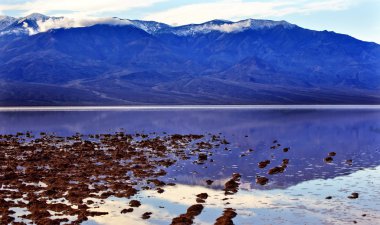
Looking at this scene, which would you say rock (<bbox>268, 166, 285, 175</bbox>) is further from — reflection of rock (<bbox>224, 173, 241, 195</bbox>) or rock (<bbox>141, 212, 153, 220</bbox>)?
rock (<bbox>141, 212, 153, 220</bbox>)

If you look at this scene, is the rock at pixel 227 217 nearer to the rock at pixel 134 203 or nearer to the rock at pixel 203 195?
the rock at pixel 203 195

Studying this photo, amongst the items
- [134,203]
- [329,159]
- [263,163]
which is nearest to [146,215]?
[134,203]

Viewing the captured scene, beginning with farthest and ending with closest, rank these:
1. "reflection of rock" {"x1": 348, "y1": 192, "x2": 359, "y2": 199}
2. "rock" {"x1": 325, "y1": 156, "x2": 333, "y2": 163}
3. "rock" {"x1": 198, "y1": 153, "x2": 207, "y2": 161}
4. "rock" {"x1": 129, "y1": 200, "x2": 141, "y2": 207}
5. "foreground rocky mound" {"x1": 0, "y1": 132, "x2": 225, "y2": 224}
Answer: "rock" {"x1": 198, "y1": 153, "x2": 207, "y2": 161} → "rock" {"x1": 325, "y1": 156, "x2": 333, "y2": 163} → "reflection of rock" {"x1": 348, "y1": 192, "x2": 359, "y2": 199} → "rock" {"x1": 129, "y1": 200, "x2": 141, "y2": 207} → "foreground rocky mound" {"x1": 0, "y1": 132, "x2": 225, "y2": 224}

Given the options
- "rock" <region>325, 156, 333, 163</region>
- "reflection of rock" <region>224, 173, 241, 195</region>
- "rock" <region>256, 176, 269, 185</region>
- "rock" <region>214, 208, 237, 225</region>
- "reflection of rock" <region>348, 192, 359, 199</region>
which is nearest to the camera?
"rock" <region>214, 208, 237, 225</region>

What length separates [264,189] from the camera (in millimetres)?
31859

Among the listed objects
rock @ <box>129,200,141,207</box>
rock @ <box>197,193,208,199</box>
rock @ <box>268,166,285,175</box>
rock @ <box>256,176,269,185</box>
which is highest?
rock @ <box>268,166,285,175</box>

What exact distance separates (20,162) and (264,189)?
21.0m

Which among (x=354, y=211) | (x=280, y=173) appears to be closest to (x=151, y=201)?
(x=354, y=211)

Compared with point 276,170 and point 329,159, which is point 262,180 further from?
point 329,159

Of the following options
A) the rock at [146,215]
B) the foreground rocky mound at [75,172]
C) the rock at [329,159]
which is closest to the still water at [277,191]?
the rock at [146,215]

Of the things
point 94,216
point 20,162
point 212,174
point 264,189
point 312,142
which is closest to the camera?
point 94,216

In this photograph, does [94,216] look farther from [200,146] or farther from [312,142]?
[312,142]

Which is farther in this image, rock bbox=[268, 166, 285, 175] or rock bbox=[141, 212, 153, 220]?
rock bbox=[268, 166, 285, 175]

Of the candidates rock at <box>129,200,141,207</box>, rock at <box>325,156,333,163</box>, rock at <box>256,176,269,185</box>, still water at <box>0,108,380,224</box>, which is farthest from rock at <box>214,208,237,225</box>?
rock at <box>325,156,333,163</box>
